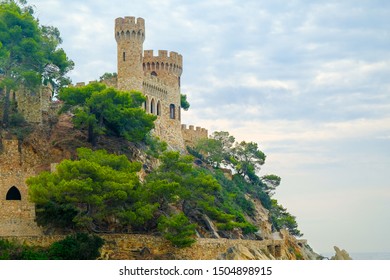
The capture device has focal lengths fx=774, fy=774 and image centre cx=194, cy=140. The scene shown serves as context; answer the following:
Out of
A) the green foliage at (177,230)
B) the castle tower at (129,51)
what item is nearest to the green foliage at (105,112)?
the castle tower at (129,51)

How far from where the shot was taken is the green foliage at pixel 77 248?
47.5m

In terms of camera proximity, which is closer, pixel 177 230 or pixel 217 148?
pixel 177 230

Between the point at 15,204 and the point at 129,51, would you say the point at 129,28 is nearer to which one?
the point at 129,51

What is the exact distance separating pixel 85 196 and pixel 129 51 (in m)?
24.0

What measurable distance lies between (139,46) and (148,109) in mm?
6226

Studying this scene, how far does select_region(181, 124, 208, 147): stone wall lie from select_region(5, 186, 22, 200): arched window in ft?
104

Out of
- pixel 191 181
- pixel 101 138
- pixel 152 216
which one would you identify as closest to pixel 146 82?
pixel 101 138

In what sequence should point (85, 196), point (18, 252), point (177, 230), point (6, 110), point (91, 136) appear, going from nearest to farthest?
point (18, 252) < point (85, 196) < point (177, 230) < point (6, 110) < point (91, 136)

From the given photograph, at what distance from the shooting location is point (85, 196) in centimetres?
4903

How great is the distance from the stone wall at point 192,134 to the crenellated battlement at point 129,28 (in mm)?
14886

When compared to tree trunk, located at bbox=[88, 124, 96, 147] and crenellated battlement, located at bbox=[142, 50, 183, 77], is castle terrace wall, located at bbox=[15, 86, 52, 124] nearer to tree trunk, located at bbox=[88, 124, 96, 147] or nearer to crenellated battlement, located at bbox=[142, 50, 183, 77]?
tree trunk, located at bbox=[88, 124, 96, 147]

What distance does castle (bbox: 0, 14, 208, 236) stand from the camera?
5069 cm

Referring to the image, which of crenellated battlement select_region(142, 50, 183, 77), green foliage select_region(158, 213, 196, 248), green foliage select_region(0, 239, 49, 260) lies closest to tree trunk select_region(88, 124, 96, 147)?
green foliage select_region(158, 213, 196, 248)

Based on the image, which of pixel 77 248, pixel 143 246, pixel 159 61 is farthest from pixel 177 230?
pixel 159 61
